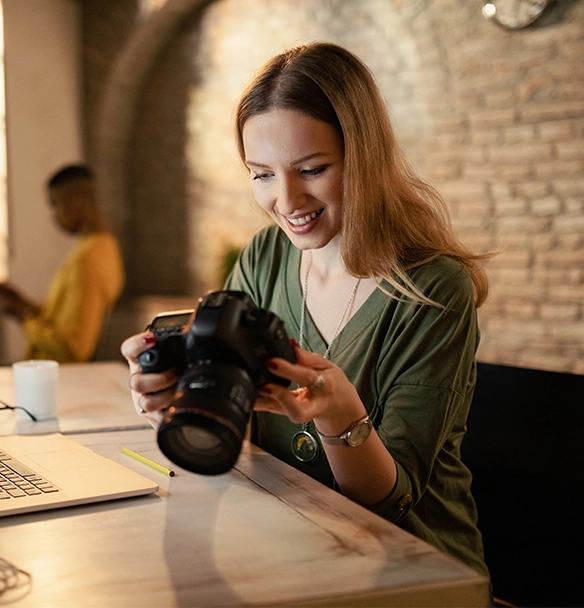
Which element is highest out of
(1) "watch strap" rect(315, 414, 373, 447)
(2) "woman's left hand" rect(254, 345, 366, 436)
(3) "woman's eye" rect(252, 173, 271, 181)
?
(3) "woman's eye" rect(252, 173, 271, 181)

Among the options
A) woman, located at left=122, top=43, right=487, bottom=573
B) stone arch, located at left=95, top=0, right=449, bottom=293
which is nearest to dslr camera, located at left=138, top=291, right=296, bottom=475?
woman, located at left=122, top=43, right=487, bottom=573

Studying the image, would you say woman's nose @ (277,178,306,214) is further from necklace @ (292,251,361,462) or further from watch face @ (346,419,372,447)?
watch face @ (346,419,372,447)

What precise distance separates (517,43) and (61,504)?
3.36 m

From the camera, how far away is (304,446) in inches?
56.8

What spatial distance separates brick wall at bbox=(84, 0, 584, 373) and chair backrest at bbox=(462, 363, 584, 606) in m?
2.21

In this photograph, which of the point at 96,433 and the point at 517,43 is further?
the point at 517,43

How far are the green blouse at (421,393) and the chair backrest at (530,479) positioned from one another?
73mm

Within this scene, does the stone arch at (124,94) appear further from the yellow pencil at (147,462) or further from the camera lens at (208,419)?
the camera lens at (208,419)

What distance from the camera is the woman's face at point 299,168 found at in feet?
4.47

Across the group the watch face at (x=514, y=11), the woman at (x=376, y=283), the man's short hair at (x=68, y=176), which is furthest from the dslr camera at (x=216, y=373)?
the watch face at (x=514, y=11)

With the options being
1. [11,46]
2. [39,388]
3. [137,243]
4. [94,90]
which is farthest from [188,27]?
[39,388]

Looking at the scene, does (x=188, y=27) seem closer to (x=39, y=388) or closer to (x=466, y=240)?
(x=466, y=240)

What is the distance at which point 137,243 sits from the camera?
6125mm

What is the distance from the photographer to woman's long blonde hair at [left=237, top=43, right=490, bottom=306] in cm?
137
